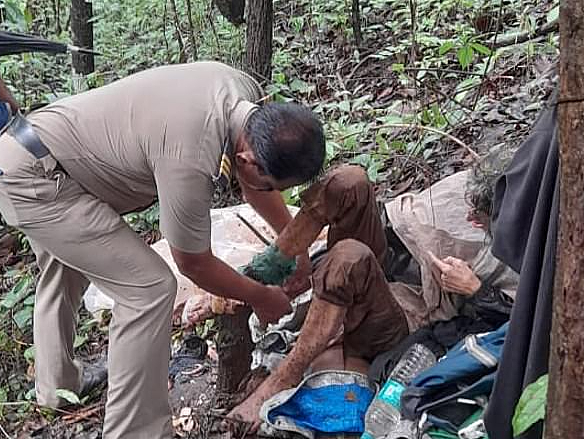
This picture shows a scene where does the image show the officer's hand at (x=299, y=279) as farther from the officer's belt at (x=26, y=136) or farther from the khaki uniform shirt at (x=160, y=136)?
the officer's belt at (x=26, y=136)

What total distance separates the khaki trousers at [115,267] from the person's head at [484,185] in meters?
1.06

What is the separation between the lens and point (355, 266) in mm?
2924

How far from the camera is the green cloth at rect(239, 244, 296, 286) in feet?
10.2

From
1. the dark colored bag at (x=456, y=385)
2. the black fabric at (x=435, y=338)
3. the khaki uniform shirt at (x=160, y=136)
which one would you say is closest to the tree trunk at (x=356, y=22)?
the khaki uniform shirt at (x=160, y=136)

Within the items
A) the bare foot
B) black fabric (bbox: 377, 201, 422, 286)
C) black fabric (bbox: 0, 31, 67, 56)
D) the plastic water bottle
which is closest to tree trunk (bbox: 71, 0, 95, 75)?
black fabric (bbox: 0, 31, 67, 56)

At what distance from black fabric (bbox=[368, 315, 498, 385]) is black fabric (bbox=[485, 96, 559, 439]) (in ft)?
2.34

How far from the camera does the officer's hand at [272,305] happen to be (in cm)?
286

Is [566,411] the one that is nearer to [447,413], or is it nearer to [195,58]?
[447,413]

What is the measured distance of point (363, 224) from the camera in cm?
322

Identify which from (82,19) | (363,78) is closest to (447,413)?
(363,78)

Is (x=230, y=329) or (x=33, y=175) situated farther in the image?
(x=230, y=329)

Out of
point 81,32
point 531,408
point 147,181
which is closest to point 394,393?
point 147,181

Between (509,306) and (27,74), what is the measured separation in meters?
5.21

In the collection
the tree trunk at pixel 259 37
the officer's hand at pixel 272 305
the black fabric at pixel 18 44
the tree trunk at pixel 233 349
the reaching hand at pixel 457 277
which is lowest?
the tree trunk at pixel 233 349
